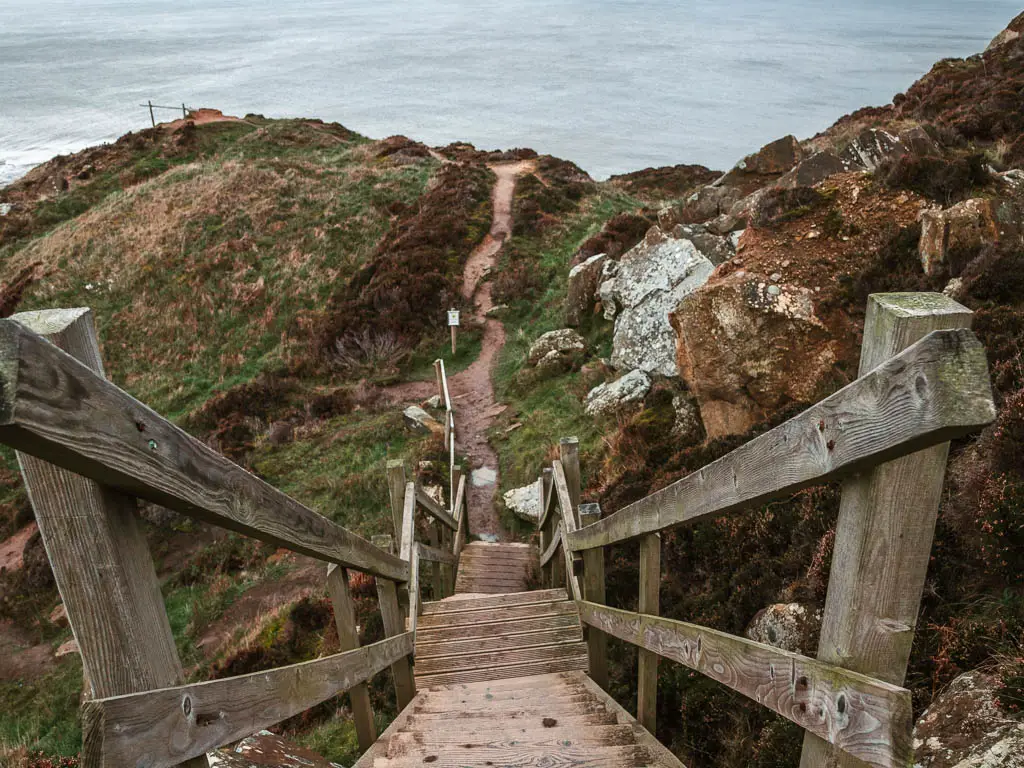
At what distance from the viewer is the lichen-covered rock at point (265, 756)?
3025 millimetres

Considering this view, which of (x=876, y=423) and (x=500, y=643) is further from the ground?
(x=876, y=423)

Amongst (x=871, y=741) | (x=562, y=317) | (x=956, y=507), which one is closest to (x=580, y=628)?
(x=956, y=507)

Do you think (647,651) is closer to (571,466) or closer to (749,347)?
(571,466)

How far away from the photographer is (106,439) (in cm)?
101

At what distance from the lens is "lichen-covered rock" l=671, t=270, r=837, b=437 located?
260 inches

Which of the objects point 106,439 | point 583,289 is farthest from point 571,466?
point 583,289

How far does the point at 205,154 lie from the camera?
116 feet

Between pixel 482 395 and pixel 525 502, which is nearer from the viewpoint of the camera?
pixel 525 502

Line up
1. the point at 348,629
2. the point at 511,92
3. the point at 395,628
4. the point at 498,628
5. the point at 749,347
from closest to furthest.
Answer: the point at 348,629 < the point at 395,628 < the point at 498,628 < the point at 749,347 < the point at 511,92

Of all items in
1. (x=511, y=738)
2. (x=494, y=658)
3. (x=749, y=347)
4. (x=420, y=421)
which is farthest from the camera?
(x=420, y=421)

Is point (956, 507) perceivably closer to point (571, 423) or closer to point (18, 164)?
point (571, 423)

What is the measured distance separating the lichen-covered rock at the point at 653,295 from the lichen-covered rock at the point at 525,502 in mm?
2783

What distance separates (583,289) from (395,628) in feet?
36.7

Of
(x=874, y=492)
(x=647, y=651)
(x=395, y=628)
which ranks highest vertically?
(x=874, y=492)
